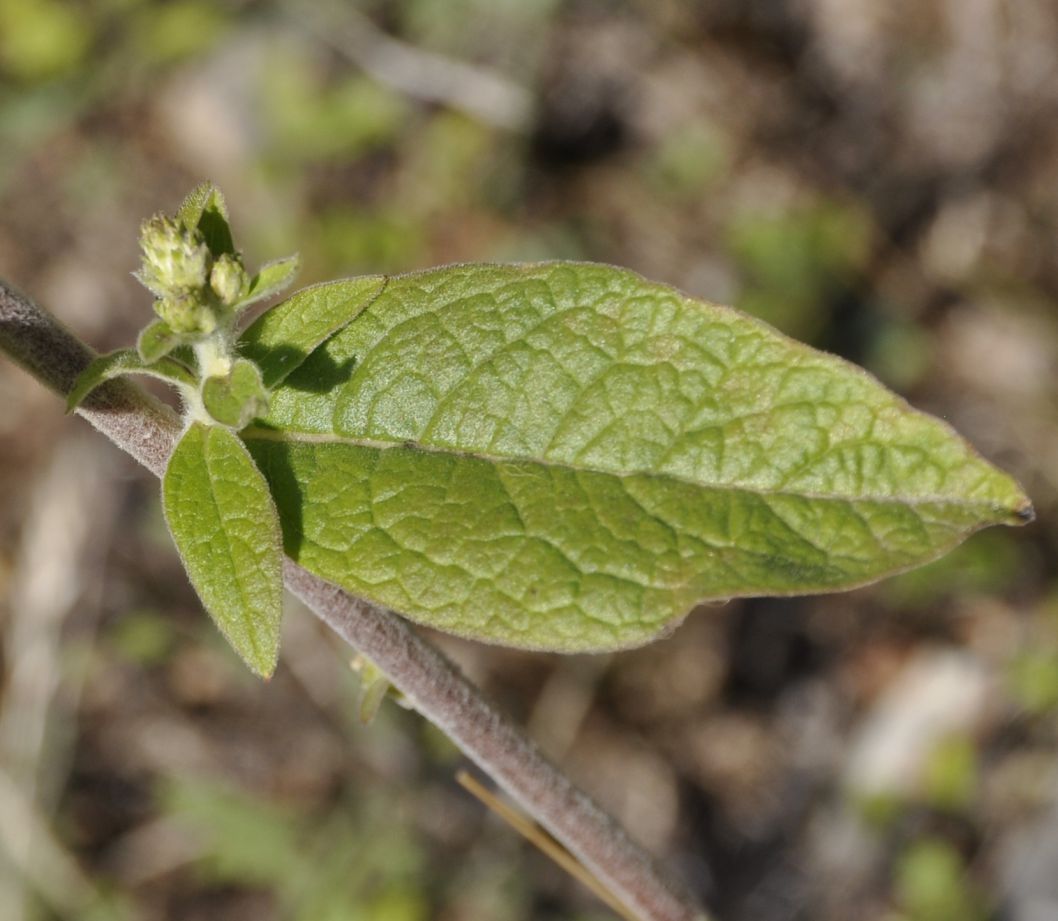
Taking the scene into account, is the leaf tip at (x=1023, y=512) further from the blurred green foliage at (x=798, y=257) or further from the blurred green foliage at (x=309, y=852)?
the blurred green foliage at (x=798, y=257)

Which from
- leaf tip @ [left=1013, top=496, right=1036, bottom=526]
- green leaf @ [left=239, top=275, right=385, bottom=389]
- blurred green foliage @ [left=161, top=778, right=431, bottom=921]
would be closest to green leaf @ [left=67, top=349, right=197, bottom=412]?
green leaf @ [left=239, top=275, right=385, bottom=389]

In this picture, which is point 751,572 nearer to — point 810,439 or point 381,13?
point 810,439

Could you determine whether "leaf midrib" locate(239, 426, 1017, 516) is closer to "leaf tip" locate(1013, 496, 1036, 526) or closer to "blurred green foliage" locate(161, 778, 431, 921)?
"leaf tip" locate(1013, 496, 1036, 526)

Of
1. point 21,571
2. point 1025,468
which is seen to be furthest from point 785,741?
point 21,571

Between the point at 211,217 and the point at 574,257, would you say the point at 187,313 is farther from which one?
the point at 574,257

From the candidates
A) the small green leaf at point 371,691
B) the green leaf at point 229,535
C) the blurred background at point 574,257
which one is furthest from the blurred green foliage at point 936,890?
the green leaf at point 229,535

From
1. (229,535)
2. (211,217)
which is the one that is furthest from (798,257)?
(229,535)
